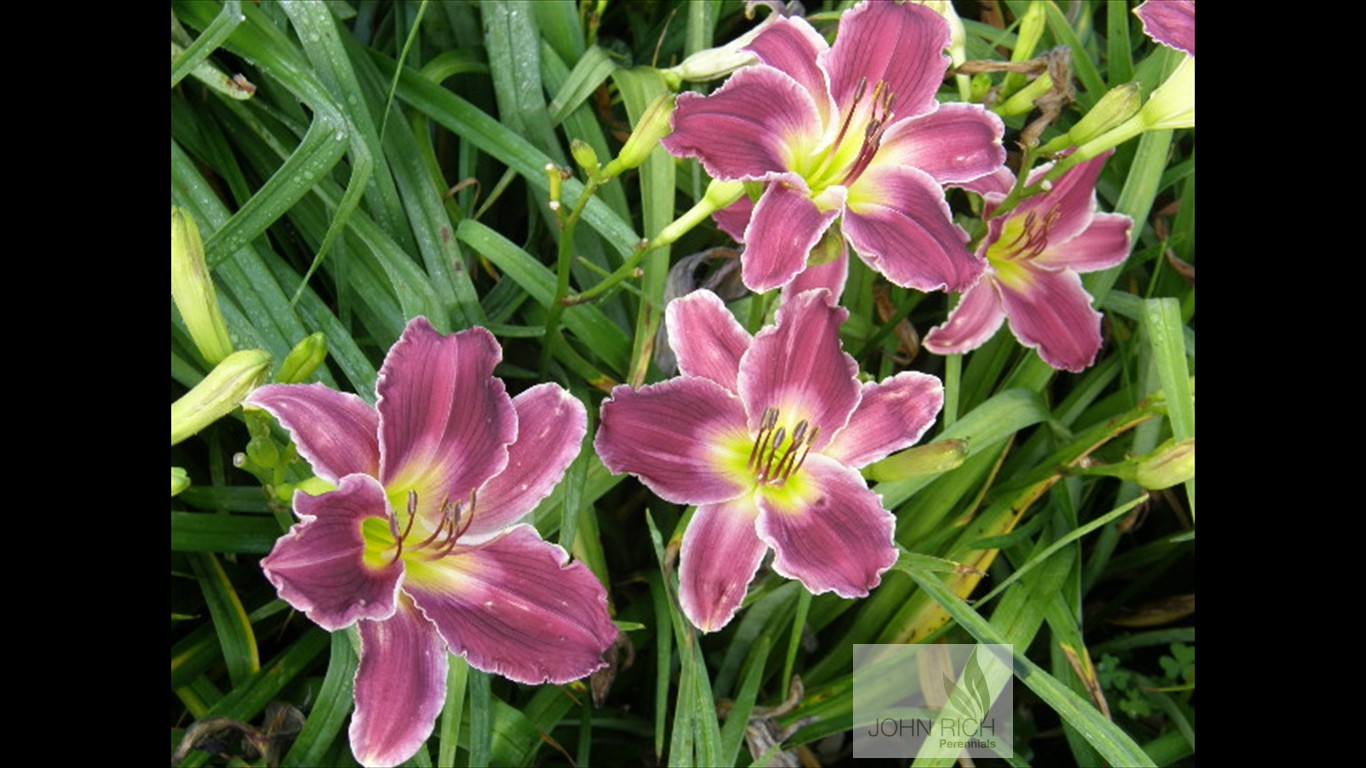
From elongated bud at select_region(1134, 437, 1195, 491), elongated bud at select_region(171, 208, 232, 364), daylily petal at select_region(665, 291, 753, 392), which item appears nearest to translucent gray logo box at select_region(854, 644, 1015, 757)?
elongated bud at select_region(1134, 437, 1195, 491)

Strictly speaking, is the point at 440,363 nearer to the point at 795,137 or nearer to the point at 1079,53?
the point at 795,137

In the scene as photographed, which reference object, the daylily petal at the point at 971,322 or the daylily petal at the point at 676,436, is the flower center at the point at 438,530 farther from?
the daylily petal at the point at 971,322

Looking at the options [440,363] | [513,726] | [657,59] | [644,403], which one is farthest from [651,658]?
[657,59]

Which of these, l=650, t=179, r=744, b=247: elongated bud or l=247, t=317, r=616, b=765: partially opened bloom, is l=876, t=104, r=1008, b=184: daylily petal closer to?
l=650, t=179, r=744, b=247: elongated bud

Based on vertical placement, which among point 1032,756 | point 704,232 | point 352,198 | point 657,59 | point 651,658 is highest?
point 352,198

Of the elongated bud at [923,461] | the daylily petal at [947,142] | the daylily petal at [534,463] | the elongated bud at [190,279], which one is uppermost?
the elongated bud at [190,279]

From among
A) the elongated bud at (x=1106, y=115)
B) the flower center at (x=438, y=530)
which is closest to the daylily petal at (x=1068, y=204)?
the elongated bud at (x=1106, y=115)

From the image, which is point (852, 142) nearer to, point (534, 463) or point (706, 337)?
point (706, 337)
